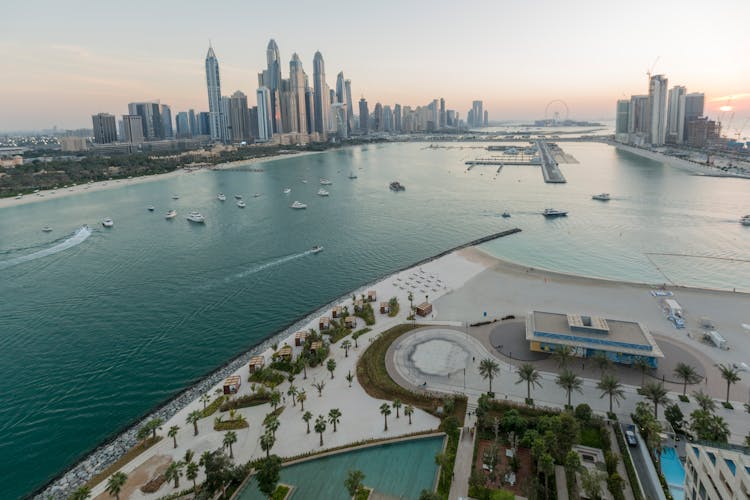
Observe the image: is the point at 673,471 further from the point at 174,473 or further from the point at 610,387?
the point at 174,473

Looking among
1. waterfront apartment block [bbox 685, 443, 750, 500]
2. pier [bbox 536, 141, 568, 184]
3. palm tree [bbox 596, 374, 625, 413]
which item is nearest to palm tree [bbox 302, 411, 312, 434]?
palm tree [bbox 596, 374, 625, 413]

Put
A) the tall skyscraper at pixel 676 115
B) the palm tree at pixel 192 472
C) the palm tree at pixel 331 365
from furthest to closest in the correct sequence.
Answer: the tall skyscraper at pixel 676 115 → the palm tree at pixel 331 365 → the palm tree at pixel 192 472

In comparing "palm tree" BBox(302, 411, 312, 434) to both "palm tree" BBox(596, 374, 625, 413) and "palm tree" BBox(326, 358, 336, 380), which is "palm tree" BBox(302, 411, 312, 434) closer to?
"palm tree" BBox(326, 358, 336, 380)

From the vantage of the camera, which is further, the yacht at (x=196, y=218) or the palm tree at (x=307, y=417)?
the yacht at (x=196, y=218)

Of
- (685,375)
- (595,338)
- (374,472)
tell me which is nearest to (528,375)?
(595,338)

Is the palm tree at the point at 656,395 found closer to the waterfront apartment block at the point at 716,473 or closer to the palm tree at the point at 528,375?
the palm tree at the point at 528,375

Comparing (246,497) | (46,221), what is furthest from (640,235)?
(46,221)

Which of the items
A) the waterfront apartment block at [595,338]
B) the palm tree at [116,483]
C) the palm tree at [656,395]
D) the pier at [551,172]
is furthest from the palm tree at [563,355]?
the pier at [551,172]
